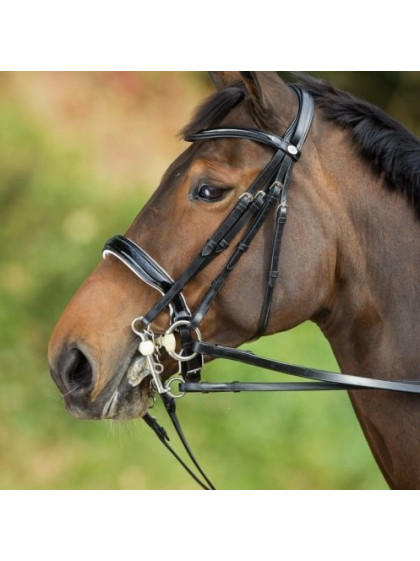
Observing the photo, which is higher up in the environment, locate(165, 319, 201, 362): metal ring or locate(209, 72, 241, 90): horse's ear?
locate(209, 72, 241, 90): horse's ear

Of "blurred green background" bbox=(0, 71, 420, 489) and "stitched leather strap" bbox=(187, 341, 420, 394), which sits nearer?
"stitched leather strap" bbox=(187, 341, 420, 394)

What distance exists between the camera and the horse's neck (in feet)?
7.64

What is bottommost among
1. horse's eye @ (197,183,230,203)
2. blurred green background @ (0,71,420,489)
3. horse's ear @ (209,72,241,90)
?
blurred green background @ (0,71,420,489)

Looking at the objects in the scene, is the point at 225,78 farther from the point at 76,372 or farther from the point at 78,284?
the point at 78,284

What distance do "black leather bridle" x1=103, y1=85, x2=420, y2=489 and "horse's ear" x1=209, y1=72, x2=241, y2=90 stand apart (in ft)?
0.99

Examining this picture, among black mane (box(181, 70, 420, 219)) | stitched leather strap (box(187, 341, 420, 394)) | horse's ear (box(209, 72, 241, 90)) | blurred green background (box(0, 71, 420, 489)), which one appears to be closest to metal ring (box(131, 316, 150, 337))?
stitched leather strap (box(187, 341, 420, 394))

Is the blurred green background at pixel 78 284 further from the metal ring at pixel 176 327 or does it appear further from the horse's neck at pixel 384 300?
the metal ring at pixel 176 327

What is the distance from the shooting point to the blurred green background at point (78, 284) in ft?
20.3

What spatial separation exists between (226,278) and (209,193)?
28 centimetres

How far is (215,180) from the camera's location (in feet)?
7.33

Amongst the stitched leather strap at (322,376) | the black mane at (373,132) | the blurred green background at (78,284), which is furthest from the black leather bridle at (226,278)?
the blurred green background at (78,284)

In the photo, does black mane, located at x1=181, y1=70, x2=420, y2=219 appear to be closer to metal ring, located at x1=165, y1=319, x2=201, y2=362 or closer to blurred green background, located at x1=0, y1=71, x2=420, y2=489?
metal ring, located at x1=165, y1=319, x2=201, y2=362

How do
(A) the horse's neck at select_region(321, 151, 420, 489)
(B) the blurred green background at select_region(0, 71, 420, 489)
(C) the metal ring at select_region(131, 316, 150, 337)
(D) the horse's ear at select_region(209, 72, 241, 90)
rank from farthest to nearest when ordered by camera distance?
(B) the blurred green background at select_region(0, 71, 420, 489) < (D) the horse's ear at select_region(209, 72, 241, 90) < (A) the horse's neck at select_region(321, 151, 420, 489) < (C) the metal ring at select_region(131, 316, 150, 337)

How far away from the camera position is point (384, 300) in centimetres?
235
